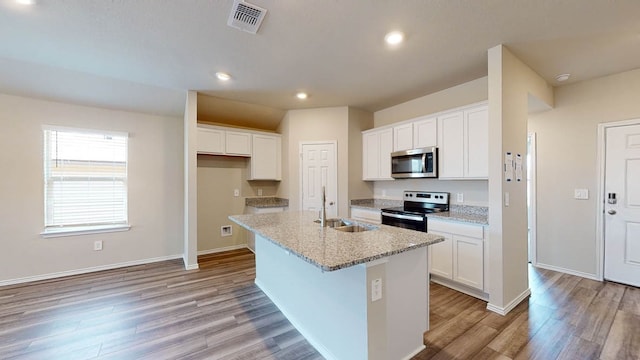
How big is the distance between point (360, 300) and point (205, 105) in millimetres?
3842

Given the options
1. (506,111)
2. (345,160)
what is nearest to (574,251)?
(506,111)

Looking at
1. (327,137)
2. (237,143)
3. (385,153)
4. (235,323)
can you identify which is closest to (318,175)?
(327,137)

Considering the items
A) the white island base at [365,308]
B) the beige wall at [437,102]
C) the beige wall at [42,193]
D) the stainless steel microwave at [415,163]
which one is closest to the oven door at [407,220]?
the stainless steel microwave at [415,163]

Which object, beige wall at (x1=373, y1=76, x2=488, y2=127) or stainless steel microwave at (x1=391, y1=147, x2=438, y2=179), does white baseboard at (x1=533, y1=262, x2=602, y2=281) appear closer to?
stainless steel microwave at (x1=391, y1=147, x2=438, y2=179)

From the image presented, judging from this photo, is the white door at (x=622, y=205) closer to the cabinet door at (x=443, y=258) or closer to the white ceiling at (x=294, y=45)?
the white ceiling at (x=294, y=45)

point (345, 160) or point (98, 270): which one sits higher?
point (345, 160)

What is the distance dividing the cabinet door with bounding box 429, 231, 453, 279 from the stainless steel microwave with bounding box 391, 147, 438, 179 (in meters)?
0.83

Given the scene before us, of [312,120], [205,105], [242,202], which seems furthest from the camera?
[242,202]

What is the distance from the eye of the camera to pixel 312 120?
4.58m

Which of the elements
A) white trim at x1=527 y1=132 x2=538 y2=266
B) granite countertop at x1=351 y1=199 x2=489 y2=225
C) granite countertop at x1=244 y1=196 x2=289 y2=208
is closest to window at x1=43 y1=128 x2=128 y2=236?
granite countertop at x1=244 y1=196 x2=289 y2=208

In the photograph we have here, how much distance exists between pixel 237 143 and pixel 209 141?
45cm

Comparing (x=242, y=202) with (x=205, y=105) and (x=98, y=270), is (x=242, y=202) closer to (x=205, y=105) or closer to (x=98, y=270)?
(x=205, y=105)

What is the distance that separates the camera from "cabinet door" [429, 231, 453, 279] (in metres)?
3.02

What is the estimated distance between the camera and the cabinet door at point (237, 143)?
4.43 meters
